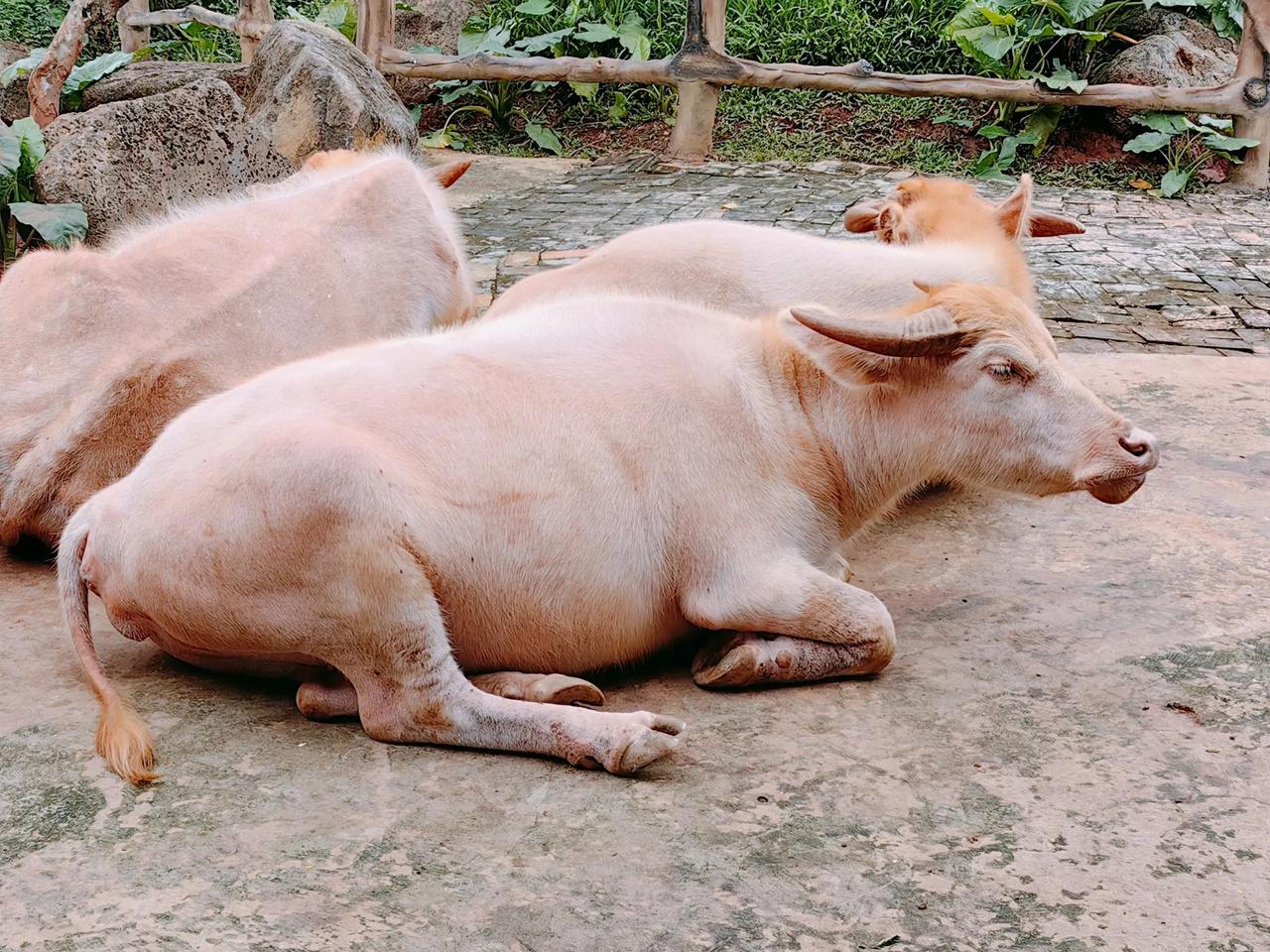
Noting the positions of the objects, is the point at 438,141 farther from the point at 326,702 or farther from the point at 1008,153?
the point at 326,702

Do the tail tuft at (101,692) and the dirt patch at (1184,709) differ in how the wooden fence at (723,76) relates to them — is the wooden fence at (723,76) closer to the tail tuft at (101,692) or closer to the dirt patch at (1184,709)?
the tail tuft at (101,692)

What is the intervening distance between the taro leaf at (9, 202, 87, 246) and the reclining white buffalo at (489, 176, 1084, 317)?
3.54m

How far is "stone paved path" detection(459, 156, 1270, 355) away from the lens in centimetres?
712

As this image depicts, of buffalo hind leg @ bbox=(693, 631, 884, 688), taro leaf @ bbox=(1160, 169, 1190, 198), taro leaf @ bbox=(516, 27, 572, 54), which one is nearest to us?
buffalo hind leg @ bbox=(693, 631, 884, 688)

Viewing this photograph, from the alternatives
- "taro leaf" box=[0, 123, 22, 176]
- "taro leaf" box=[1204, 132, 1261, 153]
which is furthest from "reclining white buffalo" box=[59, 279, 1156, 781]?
"taro leaf" box=[1204, 132, 1261, 153]

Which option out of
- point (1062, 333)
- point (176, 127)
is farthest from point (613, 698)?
point (176, 127)

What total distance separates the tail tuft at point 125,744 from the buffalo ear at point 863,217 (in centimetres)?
A: 336

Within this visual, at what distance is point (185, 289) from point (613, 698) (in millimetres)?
2046

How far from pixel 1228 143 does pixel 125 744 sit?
33.2ft

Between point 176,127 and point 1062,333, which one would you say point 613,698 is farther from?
point 176,127

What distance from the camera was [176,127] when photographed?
23.9 feet

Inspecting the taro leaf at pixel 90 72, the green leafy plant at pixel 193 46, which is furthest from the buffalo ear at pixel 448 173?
the green leafy plant at pixel 193 46

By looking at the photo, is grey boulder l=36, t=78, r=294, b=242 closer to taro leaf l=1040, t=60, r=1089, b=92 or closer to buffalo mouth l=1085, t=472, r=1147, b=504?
buffalo mouth l=1085, t=472, r=1147, b=504

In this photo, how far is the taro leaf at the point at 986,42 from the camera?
11.7m
